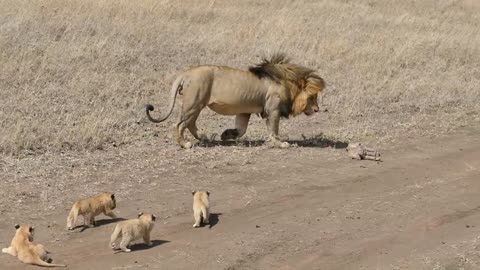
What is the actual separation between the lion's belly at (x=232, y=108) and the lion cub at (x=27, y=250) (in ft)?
16.0

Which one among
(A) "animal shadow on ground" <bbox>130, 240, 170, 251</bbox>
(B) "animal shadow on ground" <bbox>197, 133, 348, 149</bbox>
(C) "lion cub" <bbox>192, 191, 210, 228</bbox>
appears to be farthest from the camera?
(B) "animal shadow on ground" <bbox>197, 133, 348, 149</bbox>

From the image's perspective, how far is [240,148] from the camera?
1141cm

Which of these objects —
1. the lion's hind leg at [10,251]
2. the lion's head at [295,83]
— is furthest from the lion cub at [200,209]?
the lion's head at [295,83]

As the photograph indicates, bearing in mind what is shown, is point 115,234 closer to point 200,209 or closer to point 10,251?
point 10,251

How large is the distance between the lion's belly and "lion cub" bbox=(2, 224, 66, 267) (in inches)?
193

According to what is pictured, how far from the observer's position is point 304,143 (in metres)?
12.2

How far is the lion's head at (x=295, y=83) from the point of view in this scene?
11.9 metres

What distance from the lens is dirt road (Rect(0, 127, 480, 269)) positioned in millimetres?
7352

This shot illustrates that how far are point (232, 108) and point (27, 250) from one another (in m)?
5.21

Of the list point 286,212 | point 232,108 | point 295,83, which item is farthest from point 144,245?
point 295,83

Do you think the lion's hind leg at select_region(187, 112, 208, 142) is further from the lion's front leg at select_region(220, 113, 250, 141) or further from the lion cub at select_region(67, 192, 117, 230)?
the lion cub at select_region(67, 192, 117, 230)

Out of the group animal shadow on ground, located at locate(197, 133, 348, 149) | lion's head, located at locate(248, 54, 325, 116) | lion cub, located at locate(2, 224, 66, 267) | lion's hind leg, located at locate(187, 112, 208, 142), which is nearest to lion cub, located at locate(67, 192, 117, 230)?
lion cub, located at locate(2, 224, 66, 267)

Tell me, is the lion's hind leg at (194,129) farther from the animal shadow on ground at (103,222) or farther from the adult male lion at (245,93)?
the animal shadow on ground at (103,222)

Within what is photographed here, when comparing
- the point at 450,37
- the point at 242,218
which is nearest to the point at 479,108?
the point at 450,37
